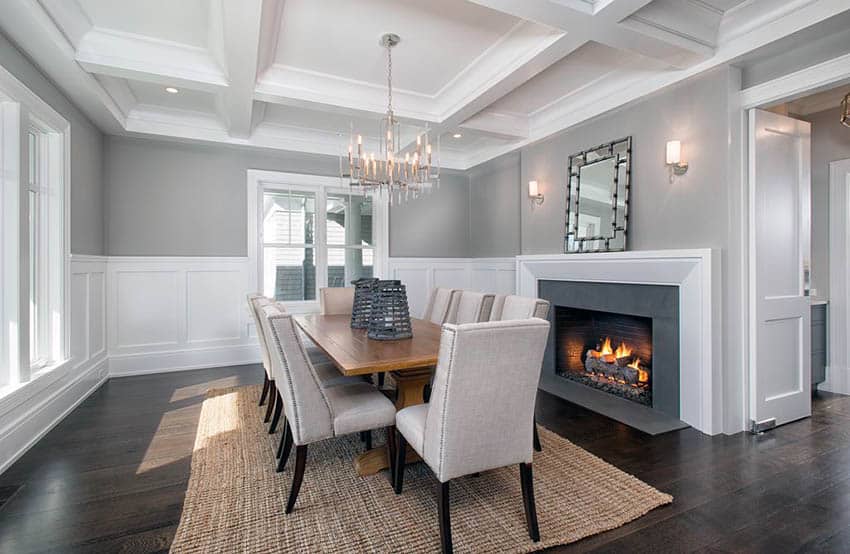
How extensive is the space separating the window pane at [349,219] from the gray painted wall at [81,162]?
2.36 metres

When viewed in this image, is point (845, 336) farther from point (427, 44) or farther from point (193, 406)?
point (193, 406)

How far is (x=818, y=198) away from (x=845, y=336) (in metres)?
1.23

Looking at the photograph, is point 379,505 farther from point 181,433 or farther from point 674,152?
point 674,152

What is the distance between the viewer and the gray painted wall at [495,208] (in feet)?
17.4

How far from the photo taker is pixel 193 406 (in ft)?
11.3

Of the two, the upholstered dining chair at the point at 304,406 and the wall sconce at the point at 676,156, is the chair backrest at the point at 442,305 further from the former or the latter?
the wall sconce at the point at 676,156

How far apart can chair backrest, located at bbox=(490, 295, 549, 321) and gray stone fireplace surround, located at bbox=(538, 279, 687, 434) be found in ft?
3.49

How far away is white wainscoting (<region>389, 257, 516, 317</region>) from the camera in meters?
5.62

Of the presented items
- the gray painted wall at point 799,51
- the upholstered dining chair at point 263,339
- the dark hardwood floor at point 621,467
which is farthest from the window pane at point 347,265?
the gray painted wall at point 799,51

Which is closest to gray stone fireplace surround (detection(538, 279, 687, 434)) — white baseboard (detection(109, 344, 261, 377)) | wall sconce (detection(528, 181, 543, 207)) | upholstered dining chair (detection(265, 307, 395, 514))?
wall sconce (detection(528, 181, 543, 207))

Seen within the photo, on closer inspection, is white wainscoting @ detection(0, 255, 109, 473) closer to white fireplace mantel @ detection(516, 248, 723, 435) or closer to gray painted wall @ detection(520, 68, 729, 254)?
white fireplace mantel @ detection(516, 248, 723, 435)

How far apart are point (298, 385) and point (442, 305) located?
196 centimetres

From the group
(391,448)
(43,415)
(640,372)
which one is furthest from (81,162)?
(640,372)

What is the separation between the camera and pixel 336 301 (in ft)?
13.7
